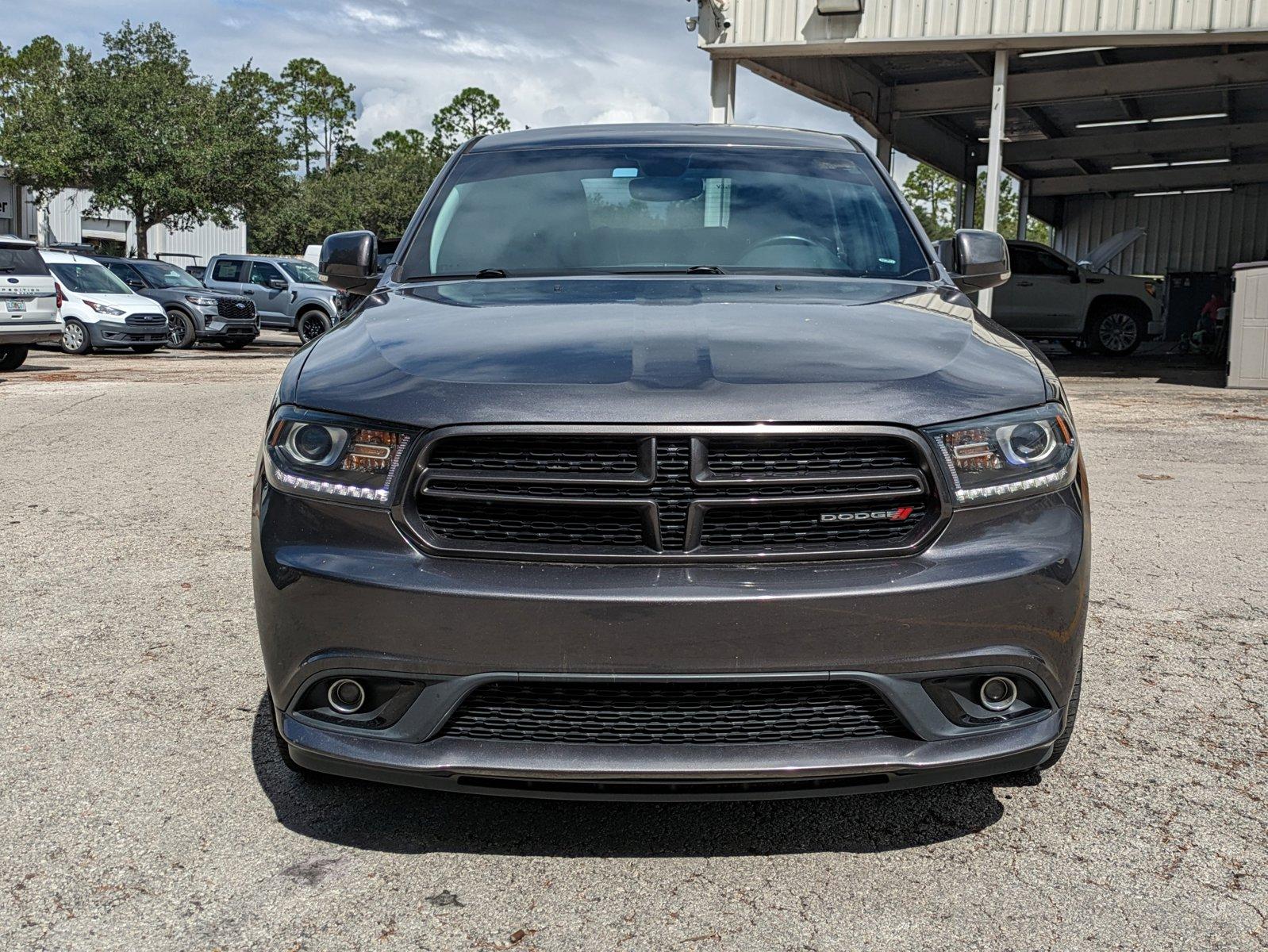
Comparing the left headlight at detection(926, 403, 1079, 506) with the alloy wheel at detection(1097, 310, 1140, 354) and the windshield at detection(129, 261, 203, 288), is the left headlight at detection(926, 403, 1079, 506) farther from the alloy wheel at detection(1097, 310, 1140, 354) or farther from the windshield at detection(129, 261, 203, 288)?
the windshield at detection(129, 261, 203, 288)

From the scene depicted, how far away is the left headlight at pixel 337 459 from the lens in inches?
99.2

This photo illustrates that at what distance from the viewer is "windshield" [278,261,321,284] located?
84.1ft

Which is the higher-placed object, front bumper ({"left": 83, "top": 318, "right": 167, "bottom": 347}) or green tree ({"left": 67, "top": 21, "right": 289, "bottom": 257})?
green tree ({"left": 67, "top": 21, "right": 289, "bottom": 257})

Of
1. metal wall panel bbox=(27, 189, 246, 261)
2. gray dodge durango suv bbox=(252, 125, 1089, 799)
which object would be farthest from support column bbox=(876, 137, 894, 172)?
metal wall panel bbox=(27, 189, 246, 261)

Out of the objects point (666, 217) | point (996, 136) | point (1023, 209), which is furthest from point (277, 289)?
point (666, 217)

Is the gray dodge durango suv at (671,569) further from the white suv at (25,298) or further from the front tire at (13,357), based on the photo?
the front tire at (13,357)

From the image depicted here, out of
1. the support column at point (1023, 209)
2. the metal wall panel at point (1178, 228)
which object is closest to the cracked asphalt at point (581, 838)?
the support column at point (1023, 209)

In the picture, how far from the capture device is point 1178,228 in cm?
3522

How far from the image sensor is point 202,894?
2547mm

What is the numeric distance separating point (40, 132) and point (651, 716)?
40.4 metres

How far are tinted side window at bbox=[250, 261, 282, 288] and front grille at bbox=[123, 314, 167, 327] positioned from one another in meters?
4.38

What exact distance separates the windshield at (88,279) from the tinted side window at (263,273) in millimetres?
4296

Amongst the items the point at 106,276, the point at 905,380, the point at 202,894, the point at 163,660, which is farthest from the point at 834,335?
the point at 106,276

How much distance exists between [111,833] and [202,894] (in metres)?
0.40
